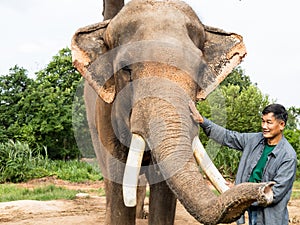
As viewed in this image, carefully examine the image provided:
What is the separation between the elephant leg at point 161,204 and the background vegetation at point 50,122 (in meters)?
9.64

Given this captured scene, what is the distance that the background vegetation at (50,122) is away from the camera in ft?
50.6

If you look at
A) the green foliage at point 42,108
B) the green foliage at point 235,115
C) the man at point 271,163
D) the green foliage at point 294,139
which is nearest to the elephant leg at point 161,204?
the man at point 271,163

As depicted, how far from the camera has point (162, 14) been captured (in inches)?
158

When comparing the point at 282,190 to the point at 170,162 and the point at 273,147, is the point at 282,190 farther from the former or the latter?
the point at 170,162

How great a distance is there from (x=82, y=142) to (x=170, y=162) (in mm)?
3533

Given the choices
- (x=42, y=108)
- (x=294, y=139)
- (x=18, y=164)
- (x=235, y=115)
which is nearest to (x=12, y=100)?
(x=42, y=108)

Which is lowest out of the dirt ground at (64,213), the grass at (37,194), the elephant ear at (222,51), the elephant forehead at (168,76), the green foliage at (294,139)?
the grass at (37,194)

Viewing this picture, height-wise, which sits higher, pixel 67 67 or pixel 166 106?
pixel 67 67

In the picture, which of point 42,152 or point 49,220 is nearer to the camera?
point 49,220

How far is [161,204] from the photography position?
4.88 metres

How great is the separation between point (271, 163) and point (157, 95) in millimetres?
1063

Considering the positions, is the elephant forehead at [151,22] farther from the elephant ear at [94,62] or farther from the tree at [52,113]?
the tree at [52,113]

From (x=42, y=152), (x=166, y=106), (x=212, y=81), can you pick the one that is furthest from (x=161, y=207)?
(x=42, y=152)

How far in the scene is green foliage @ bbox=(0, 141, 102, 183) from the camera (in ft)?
49.1
